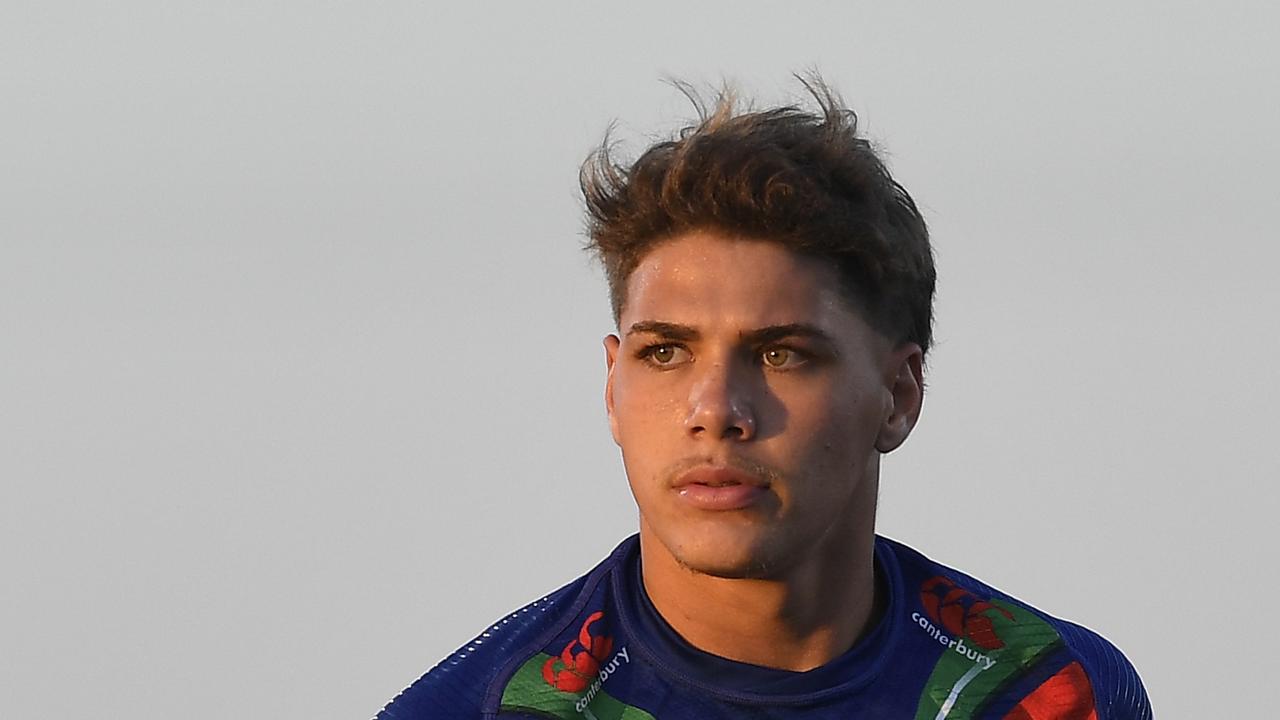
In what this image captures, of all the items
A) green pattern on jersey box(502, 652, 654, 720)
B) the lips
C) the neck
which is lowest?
green pattern on jersey box(502, 652, 654, 720)

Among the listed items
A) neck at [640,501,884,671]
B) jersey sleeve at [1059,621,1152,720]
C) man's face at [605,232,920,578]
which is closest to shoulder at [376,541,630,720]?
neck at [640,501,884,671]

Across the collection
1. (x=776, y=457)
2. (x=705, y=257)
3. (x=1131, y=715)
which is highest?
(x=705, y=257)

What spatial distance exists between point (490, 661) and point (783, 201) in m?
1.48

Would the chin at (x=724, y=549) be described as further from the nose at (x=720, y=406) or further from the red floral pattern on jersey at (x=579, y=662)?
the red floral pattern on jersey at (x=579, y=662)

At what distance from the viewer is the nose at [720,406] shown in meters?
6.49

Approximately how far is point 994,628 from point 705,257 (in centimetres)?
144

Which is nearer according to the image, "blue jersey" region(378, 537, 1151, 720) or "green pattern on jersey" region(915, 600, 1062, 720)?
"blue jersey" region(378, 537, 1151, 720)

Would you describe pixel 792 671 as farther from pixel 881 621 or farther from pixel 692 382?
pixel 692 382

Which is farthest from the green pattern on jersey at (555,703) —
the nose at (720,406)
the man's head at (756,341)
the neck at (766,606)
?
the nose at (720,406)

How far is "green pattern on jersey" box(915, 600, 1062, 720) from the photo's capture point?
7.00m

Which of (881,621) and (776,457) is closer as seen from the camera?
(776,457)

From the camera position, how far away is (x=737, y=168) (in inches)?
269

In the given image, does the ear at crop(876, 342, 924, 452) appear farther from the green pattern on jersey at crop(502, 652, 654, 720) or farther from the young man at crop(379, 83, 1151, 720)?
the green pattern on jersey at crop(502, 652, 654, 720)

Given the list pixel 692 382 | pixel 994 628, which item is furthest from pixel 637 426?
pixel 994 628
